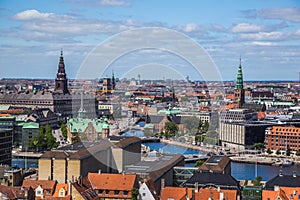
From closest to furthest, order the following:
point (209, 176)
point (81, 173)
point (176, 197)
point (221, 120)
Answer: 1. point (176, 197)
2. point (209, 176)
3. point (81, 173)
4. point (221, 120)

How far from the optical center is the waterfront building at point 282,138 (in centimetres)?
3045

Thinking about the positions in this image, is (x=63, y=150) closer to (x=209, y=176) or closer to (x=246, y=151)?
(x=209, y=176)

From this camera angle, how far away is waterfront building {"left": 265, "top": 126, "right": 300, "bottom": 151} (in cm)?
3045

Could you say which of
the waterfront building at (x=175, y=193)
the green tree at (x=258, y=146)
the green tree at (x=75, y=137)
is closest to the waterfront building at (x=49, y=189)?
the waterfront building at (x=175, y=193)

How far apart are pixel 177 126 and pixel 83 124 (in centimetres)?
626

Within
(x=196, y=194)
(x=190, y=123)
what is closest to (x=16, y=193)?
(x=196, y=194)

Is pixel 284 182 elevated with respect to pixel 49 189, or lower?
elevated

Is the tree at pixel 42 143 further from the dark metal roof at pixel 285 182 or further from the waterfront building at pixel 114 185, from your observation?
the dark metal roof at pixel 285 182

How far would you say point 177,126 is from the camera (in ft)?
109

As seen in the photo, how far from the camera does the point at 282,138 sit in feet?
101

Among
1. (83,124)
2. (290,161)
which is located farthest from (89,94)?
(290,161)

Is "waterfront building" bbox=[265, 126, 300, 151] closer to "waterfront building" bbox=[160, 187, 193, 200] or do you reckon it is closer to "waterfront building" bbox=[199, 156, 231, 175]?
"waterfront building" bbox=[199, 156, 231, 175]

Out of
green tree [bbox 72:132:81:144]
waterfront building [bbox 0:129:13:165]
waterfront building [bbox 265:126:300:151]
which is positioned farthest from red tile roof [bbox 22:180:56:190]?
waterfront building [bbox 265:126:300:151]

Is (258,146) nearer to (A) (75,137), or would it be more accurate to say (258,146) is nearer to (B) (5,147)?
Answer: (A) (75,137)
